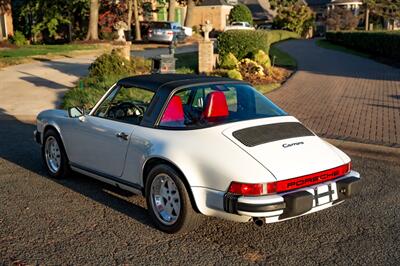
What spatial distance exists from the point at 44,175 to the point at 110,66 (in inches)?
347

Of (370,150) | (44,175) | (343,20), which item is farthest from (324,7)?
(44,175)

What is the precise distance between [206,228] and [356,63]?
785 inches

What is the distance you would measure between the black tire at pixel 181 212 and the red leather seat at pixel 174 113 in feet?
1.69

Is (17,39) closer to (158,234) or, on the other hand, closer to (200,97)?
(200,97)

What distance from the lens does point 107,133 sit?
5.42m

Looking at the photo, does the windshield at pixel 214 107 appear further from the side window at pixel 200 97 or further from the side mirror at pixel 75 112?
the side mirror at pixel 75 112

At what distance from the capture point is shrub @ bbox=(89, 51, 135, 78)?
1508 centimetres

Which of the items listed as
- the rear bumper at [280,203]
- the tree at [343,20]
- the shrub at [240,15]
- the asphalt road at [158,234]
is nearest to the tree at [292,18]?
the tree at [343,20]

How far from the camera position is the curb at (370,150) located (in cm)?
763

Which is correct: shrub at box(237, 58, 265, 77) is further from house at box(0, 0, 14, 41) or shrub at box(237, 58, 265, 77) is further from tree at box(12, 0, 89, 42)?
house at box(0, 0, 14, 41)

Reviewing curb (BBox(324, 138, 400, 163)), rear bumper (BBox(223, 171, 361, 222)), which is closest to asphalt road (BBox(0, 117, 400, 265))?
rear bumper (BBox(223, 171, 361, 222))

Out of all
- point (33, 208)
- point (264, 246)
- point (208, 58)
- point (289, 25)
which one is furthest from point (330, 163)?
point (289, 25)

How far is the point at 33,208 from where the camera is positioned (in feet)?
17.7

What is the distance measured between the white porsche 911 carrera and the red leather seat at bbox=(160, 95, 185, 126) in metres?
0.01
